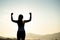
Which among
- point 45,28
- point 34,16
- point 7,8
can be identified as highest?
point 7,8

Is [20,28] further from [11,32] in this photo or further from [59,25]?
[59,25]

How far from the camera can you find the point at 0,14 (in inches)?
96.1

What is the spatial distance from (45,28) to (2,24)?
2.66 ft

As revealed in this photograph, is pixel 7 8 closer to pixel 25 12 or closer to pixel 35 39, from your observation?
pixel 25 12

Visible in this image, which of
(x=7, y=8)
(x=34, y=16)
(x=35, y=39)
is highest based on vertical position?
(x=7, y=8)

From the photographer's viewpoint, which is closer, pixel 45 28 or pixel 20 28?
pixel 20 28

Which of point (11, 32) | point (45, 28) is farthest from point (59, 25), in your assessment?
point (11, 32)

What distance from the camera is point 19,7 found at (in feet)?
8.11

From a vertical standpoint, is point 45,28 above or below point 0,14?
below

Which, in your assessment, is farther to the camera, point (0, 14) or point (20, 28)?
point (0, 14)

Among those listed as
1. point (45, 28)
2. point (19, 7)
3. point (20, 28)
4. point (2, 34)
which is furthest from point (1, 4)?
point (45, 28)

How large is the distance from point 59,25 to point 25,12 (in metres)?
0.71

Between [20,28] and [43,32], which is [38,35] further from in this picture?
[20,28]

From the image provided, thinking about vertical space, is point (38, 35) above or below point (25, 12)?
below
